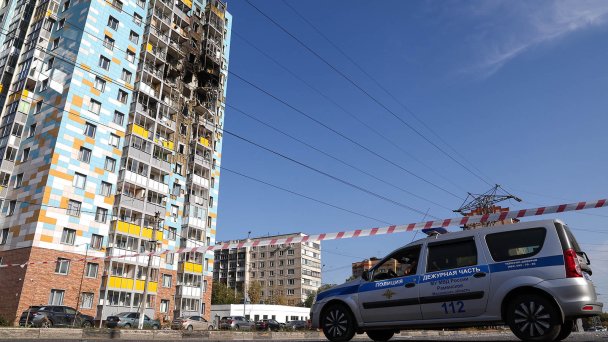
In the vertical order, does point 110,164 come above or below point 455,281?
above

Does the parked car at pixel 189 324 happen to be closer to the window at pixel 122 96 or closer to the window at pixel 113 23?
the window at pixel 122 96

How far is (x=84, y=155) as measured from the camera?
4081 centimetres

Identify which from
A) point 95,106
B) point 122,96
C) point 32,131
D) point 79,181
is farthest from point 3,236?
point 122,96

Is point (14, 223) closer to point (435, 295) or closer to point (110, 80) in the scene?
point (110, 80)

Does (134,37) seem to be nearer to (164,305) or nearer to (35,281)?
(35,281)

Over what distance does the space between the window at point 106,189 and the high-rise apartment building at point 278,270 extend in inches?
2495

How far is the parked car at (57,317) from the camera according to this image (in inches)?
1059

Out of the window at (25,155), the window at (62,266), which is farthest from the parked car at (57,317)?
the window at (25,155)

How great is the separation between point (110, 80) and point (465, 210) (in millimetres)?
42740

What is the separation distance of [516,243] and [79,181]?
132ft

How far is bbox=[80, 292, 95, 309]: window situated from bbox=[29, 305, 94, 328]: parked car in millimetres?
7947

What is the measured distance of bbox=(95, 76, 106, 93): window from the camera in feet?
142

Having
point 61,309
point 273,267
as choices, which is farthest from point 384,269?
point 273,267

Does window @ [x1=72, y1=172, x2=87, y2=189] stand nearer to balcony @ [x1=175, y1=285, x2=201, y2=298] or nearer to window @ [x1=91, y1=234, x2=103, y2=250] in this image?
window @ [x1=91, y1=234, x2=103, y2=250]
